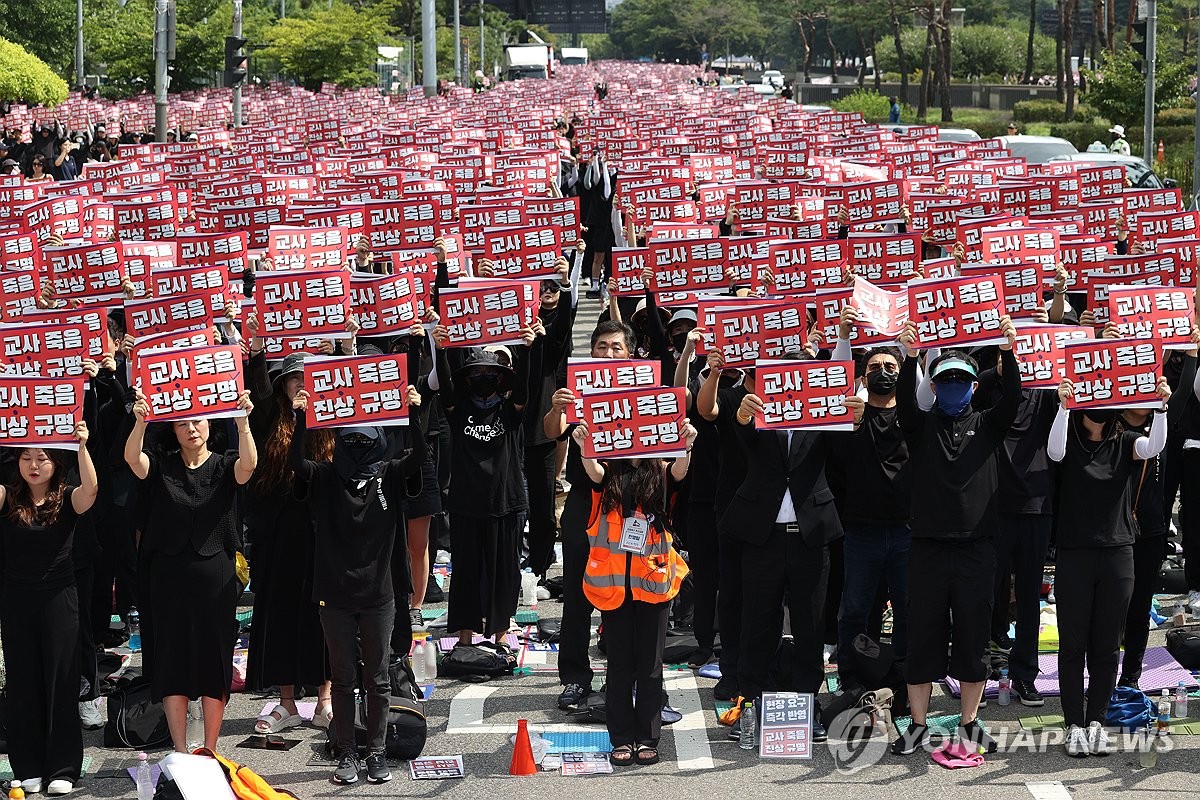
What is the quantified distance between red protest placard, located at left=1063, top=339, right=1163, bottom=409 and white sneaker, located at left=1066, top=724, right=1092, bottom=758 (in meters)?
1.57

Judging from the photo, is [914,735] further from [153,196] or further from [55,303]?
[153,196]

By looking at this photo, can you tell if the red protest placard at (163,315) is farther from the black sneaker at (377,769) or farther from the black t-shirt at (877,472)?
the black t-shirt at (877,472)

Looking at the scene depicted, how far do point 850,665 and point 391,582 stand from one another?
8.21 ft

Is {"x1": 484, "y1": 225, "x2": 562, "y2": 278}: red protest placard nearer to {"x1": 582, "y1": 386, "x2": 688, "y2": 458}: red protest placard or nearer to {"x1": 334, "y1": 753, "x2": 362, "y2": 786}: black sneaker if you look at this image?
{"x1": 582, "y1": 386, "x2": 688, "y2": 458}: red protest placard

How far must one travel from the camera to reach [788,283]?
1302 centimetres

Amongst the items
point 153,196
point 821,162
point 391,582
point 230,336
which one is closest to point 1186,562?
point 391,582

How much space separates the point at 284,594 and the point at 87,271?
477 cm

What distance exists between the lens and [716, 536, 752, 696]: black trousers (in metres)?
9.44

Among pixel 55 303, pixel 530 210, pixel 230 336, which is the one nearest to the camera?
pixel 230 336

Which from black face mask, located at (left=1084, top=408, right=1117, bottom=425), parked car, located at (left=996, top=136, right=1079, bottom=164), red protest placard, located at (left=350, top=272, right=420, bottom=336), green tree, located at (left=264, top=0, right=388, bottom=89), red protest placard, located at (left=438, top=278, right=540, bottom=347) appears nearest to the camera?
black face mask, located at (left=1084, top=408, right=1117, bottom=425)

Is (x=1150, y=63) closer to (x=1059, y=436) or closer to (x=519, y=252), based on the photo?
(x=519, y=252)

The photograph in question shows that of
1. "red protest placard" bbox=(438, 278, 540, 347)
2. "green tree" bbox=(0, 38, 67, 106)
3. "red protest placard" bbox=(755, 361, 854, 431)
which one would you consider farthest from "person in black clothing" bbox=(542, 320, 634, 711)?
"green tree" bbox=(0, 38, 67, 106)

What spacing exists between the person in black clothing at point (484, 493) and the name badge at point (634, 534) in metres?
1.51

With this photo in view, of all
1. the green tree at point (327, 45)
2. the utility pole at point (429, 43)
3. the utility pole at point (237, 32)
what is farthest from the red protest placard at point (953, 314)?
the green tree at point (327, 45)
